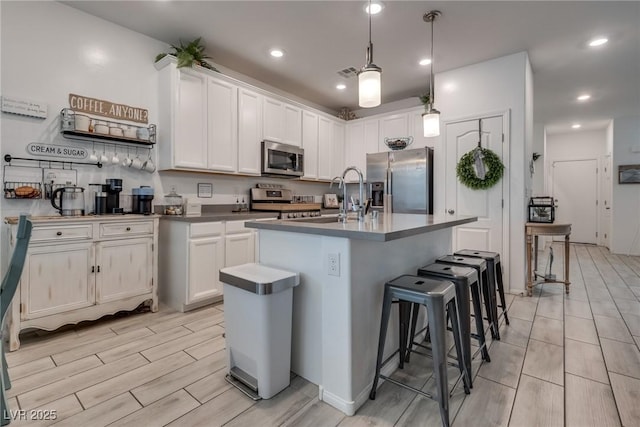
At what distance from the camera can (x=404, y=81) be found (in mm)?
4445

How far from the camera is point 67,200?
2643 mm

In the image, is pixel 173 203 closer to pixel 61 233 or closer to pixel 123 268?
pixel 123 268

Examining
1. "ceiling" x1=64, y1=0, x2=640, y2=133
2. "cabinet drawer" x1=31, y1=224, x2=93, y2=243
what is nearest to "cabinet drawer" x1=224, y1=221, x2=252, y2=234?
"cabinet drawer" x1=31, y1=224, x2=93, y2=243

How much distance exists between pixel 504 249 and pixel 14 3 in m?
5.22

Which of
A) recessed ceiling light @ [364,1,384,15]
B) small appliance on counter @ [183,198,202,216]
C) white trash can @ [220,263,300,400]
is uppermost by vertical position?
recessed ceiling light @ [364,1,384,15]

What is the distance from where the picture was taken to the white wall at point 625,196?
6133mm

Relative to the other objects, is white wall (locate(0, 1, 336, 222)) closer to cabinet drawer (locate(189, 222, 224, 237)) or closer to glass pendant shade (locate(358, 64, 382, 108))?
cabinet drawer (locate(189, 222, 224, 237))

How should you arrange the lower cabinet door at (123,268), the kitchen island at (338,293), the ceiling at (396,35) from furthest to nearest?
the ceiling at (396,35)
the lower cabinet door at (123,268)
the kitchen island at (338,293)

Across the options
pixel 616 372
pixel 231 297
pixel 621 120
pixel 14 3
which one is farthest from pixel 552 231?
pixel 14 3

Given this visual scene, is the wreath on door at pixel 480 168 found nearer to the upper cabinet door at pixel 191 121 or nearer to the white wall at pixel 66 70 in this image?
the upper cabinet door at pixel 191 121

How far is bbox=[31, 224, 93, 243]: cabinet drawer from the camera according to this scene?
230 centimetres

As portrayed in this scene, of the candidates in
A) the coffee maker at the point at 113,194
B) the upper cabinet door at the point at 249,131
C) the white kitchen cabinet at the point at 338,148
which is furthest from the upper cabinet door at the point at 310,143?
the coffee maker at the point at 113,194

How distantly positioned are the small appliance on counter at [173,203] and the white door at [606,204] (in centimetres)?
835

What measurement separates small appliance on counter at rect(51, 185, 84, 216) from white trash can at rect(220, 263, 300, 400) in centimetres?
174
